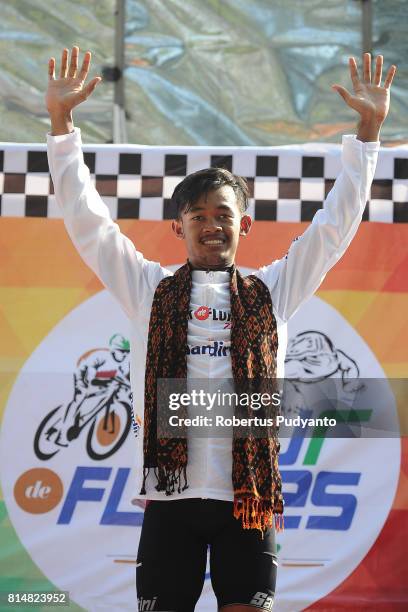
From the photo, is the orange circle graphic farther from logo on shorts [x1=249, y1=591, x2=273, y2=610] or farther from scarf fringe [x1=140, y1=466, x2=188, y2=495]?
logo on shorts [x1=249, y1=591, x2=273, y2=610]

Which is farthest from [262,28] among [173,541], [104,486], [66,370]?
[173,541]

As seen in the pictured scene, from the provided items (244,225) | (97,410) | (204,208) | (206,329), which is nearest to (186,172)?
(97,410)

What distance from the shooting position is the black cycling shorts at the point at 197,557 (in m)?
2.02

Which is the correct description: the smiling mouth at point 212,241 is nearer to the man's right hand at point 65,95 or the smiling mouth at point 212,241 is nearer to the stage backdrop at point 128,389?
the man's right hand at point 65,95

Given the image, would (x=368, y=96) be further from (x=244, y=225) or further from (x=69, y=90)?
(x=69, y=90)

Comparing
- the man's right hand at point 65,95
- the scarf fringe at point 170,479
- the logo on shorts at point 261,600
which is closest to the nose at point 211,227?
the man's right hand at point 65,95

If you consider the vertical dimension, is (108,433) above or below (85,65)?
below

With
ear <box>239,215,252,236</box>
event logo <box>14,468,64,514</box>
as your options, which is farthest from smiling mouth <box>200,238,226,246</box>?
event logo <box>14,468,64,514</box>

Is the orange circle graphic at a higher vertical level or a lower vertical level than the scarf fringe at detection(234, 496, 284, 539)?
higher

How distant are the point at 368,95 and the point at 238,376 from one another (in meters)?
0.77

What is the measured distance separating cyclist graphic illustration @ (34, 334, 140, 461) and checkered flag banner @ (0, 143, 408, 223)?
574 mm

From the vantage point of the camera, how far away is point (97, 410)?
3564 mm

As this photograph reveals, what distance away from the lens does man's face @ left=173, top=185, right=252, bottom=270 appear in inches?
89.3

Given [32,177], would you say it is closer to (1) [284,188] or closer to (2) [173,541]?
(1) [284,188]
